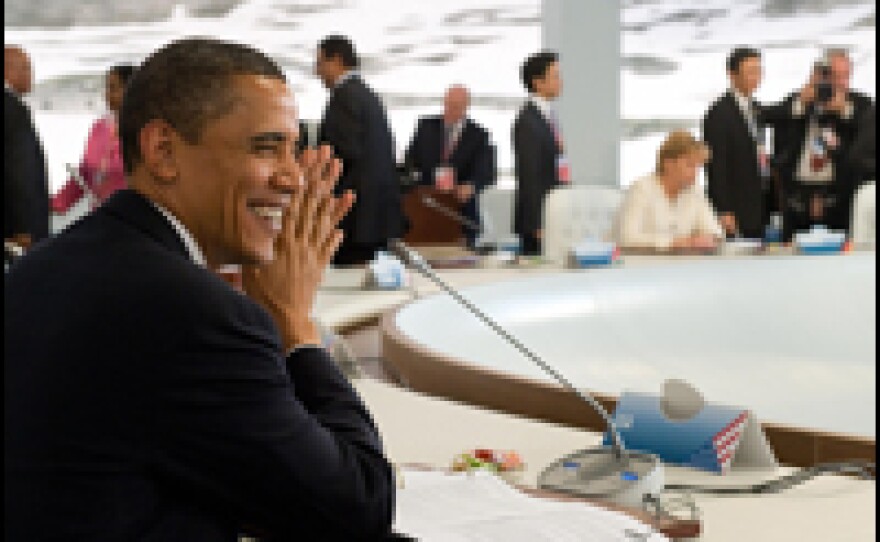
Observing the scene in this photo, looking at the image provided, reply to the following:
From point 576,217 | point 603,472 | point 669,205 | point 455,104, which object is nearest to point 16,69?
point 576,217

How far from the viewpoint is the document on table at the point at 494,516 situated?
1314 mm

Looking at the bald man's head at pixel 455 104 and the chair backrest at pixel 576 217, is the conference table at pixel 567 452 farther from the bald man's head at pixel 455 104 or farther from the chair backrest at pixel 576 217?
the bald man's head at pixel 455 104

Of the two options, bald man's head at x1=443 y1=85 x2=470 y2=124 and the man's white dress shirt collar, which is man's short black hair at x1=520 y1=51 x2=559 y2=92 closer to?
bald man's head at x1=443 y1=85 x2=470 y2=124

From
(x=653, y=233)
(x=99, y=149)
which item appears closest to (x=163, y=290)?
(x=653, y=233)

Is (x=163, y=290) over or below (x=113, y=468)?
over

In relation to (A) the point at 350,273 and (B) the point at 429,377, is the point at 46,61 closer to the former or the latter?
(A) the point at 350,273

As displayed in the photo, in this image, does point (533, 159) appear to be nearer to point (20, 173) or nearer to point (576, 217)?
point (576, 217)

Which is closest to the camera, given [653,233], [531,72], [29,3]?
[653,233]

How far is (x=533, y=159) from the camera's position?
6215 millimetres

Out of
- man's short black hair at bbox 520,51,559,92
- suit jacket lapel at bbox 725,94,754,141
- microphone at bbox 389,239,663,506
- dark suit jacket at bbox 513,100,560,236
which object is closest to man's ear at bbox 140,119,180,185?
microphone at bbox 389,239,663,506

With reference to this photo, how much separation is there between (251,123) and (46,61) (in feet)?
29.6

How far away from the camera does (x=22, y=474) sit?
38.0 inches

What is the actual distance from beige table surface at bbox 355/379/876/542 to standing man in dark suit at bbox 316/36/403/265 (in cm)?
341

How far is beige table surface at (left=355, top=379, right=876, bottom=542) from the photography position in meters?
1.47
